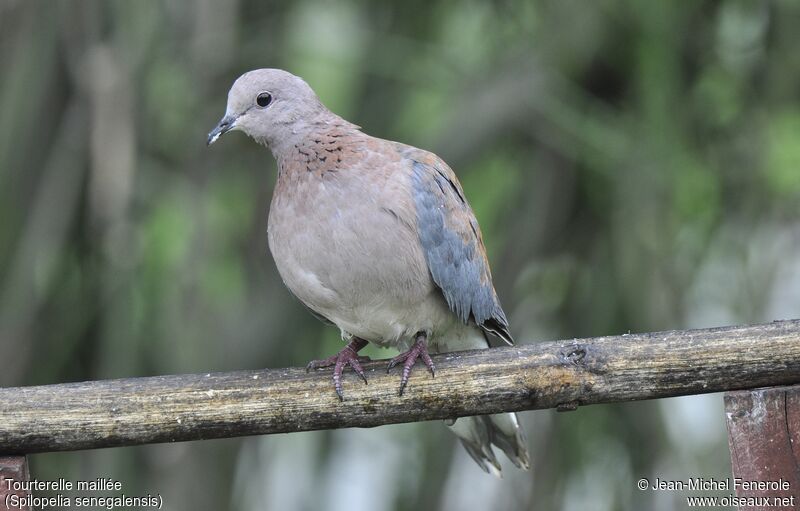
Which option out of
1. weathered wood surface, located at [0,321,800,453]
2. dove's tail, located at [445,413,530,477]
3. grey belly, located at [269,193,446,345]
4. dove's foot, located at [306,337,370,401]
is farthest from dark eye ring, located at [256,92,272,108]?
dove's tail, located at [445,413,530,477]

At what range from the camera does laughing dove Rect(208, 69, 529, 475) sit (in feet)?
10.2

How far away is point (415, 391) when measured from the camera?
2812mm

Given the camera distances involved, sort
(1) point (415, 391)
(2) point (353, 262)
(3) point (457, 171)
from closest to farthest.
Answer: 1. (1) point (415, 391)
2. (2) point (353, 262)
3. (3) point (457, 171)

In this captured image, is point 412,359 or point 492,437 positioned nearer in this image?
point 412,359

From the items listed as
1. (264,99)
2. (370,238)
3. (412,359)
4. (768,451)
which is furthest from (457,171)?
(768,451)

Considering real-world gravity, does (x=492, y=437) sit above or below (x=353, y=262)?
below

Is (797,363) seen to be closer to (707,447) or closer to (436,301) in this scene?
(436,301)

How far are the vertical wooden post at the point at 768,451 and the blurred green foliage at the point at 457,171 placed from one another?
7.44 ft

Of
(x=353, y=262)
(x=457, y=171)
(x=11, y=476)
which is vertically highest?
(x=457, y=171)

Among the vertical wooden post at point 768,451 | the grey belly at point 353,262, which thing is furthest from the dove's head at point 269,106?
the vertical wooden post at point 768,451

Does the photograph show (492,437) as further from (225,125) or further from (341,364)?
(225,125)

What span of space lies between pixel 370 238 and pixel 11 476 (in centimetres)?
112

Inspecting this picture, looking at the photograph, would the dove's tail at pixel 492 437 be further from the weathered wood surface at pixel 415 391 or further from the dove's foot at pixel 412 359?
the weathered wood surface at pixel 415 391

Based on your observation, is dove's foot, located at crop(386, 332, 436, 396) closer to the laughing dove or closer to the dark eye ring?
the laughing dove
